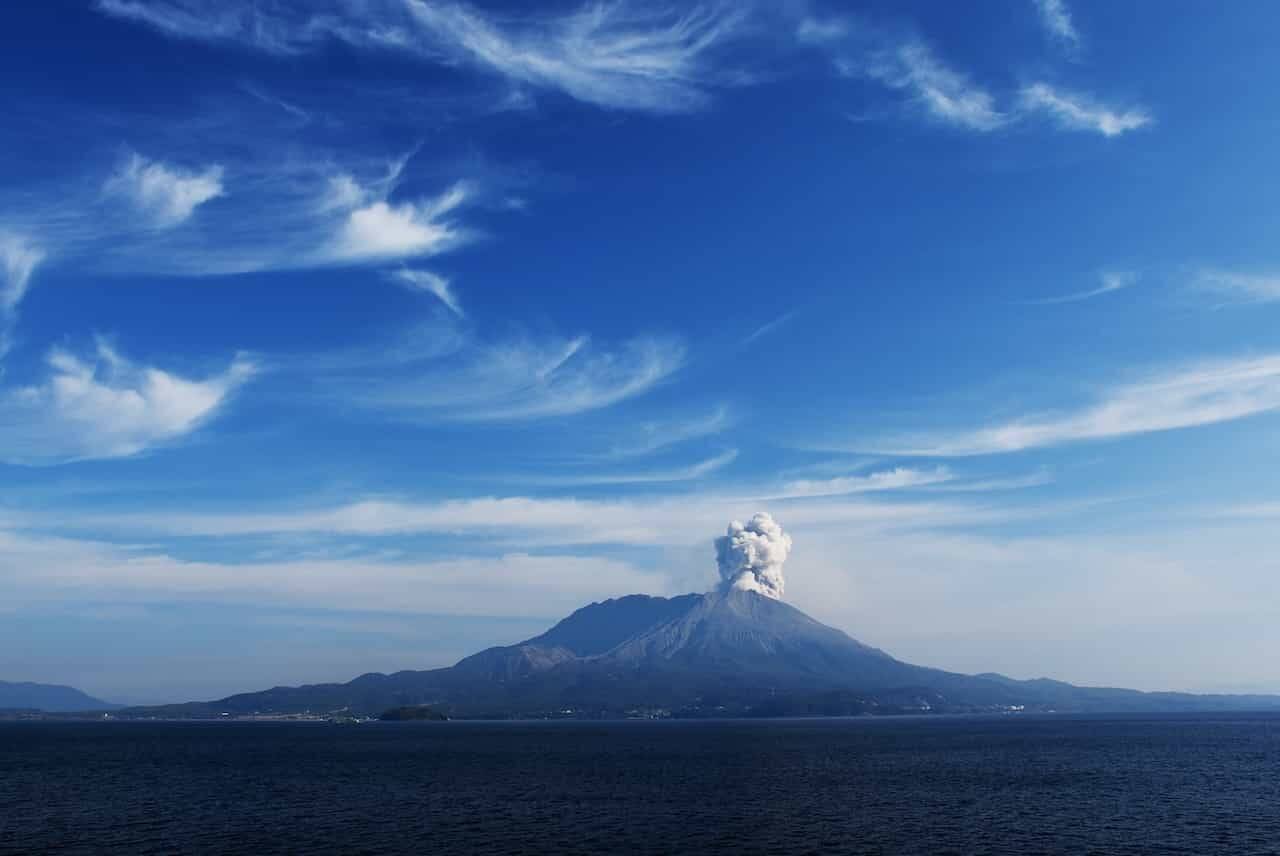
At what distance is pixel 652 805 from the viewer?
302 ft

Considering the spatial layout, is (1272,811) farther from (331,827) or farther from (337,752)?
(337,752)

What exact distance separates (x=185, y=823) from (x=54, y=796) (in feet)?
104

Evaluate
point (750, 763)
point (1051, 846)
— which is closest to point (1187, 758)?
point (750, 763)

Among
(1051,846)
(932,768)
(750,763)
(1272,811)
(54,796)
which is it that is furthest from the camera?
(750,763)

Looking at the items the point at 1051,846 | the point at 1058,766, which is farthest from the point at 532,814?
the point at 1058,766

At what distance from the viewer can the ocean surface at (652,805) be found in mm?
69188

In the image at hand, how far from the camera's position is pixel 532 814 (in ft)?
279

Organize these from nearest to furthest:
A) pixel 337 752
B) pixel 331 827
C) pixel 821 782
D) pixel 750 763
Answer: pixel 331 827 < pixel 821 782 < pixel 750 763 < pixel 337 752

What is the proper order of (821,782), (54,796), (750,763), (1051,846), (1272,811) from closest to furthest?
(1051,846) → (1272,811) → (54,796) → (821,782) → (750,763)

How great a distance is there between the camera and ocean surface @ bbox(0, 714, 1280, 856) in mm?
69188

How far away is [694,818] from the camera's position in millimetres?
82250

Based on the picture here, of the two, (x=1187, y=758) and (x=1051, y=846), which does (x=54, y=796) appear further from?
(x=1187, y=758)

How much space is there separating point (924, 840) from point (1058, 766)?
83.6m

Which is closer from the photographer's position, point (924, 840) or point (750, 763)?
point (924, 840)
